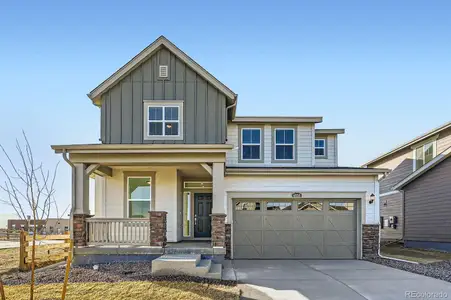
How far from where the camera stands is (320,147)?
1892 centimetres

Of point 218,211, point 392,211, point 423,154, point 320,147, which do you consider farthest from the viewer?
point 392,211

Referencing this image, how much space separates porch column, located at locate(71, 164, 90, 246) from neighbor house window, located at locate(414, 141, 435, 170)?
16770 millimetres

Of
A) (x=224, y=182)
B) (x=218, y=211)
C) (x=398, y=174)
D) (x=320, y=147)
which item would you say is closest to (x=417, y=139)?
(x=398, y=174)

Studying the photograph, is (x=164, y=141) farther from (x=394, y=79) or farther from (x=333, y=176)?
(x=394, y=79)

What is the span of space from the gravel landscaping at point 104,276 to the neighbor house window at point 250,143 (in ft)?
25.2

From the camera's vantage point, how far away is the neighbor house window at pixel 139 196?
14.4 m

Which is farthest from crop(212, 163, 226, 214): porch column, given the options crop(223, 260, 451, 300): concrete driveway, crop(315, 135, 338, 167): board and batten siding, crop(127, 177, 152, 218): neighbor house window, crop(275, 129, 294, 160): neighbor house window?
crop(315, 135, 338, 167): board and batten siding

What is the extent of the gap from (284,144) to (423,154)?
845 cm

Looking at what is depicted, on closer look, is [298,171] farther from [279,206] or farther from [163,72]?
[163,72]

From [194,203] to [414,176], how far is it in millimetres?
10778

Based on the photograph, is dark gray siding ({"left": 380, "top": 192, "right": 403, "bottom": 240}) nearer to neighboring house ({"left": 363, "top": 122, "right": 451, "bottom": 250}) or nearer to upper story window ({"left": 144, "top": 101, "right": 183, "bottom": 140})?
neighboring house ({"left": 363, "top": 122, "right": 451, "bottom": 250})

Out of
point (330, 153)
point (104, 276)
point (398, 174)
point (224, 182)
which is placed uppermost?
point (330, 153)

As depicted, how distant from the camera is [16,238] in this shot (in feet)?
87.0

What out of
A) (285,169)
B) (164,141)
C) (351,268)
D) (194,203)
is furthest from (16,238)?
(351,268)
